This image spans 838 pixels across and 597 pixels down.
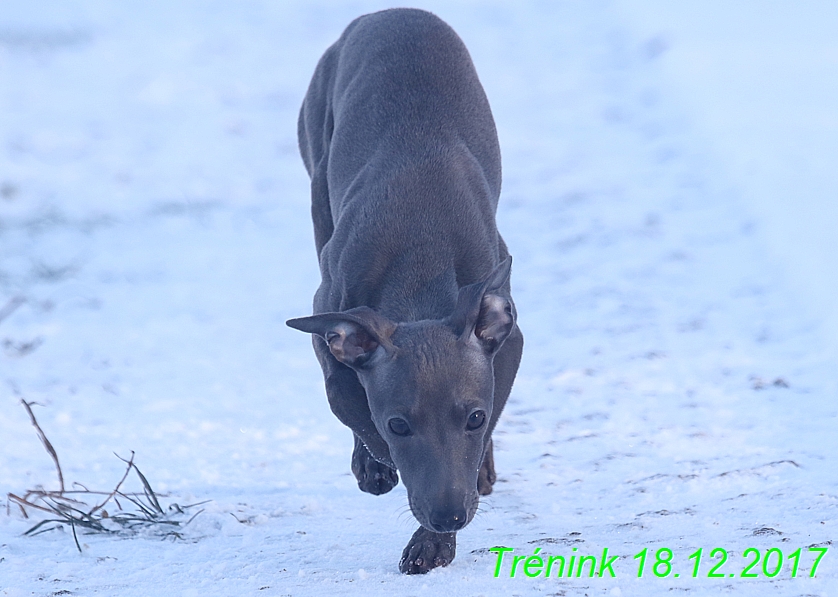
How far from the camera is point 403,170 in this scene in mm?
4762

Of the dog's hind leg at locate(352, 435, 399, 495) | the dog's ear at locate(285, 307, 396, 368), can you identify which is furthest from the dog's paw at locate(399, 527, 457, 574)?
the dog's hind leg at locate(352, 435, 399, 495)

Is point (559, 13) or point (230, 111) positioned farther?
point (559, 13)

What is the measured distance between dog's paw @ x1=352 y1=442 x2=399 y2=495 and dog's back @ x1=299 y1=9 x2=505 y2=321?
0.66 m

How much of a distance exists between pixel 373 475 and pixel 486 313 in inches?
43.8

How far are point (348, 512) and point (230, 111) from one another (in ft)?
27.6

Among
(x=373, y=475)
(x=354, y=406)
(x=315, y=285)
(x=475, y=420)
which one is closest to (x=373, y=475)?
(x=373, y=475)

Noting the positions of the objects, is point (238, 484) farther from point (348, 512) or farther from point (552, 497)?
point (552, 497)

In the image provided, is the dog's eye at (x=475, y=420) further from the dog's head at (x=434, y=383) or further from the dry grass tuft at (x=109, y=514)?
the dry grass tuft at (x=109, y=514)

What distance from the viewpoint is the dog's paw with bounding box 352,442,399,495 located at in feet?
15.2

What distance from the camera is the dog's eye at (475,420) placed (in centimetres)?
369

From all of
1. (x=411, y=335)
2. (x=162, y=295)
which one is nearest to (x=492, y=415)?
(x=411, y=335)

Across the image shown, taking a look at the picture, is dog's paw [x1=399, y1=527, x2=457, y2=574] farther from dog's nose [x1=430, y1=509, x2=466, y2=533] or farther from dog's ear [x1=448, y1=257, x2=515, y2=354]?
dog's ear [x1=448, y1=257, x2=515, y2=354]

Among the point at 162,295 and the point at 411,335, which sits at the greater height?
the point at 411,335

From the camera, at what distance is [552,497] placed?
15.4 feet
